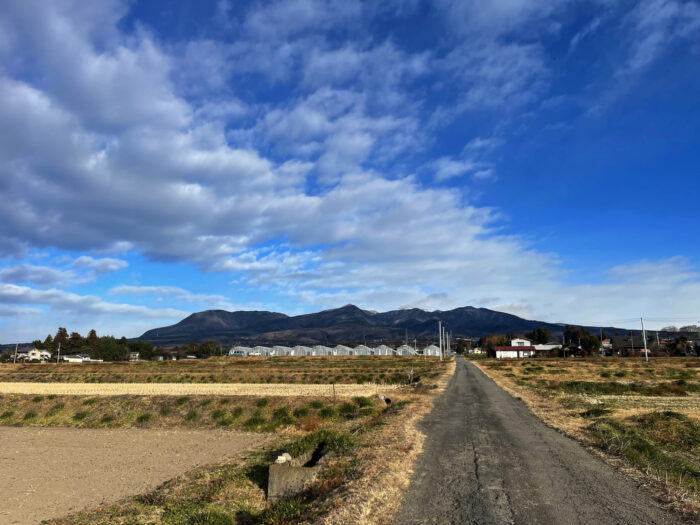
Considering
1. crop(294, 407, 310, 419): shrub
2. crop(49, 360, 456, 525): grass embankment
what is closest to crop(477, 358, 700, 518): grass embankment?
crop(49, 360, 456, 525): grass embankment

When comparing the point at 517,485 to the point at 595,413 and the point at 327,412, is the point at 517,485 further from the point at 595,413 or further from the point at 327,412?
the point at 327,412

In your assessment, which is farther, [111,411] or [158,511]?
[111,411]

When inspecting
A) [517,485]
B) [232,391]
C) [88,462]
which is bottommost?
[88,462]

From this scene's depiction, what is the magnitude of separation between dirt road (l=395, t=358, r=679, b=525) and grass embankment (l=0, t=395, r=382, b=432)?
11916 millimetres

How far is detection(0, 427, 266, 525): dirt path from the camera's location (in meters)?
16.4

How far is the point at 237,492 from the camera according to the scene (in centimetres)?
1392

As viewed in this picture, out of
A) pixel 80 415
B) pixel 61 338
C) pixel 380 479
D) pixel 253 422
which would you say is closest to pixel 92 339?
pixel 61 338

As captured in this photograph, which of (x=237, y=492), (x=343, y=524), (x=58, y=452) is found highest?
(x=343, y=524)

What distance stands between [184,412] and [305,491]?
87.7 ft

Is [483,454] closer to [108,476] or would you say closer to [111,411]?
[108,476]

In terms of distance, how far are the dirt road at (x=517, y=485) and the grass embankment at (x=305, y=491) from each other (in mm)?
707

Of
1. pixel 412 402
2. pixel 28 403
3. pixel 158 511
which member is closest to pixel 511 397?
pixel 412 402

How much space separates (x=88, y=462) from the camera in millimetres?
22594

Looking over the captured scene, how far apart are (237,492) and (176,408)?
83.0 ft
